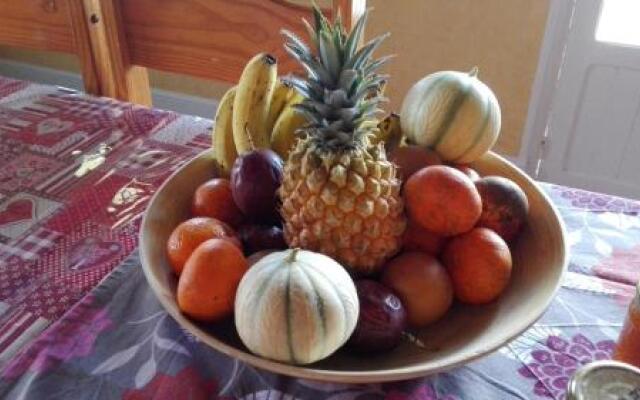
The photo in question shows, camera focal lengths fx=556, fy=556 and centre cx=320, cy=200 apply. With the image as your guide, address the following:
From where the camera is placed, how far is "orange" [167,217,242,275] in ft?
1.75

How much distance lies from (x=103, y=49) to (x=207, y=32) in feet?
0.69

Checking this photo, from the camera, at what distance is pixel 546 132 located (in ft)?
6.34

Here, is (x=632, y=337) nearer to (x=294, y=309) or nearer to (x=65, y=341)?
(x=294, y=309)

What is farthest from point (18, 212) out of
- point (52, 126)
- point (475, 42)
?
point (475, 42)

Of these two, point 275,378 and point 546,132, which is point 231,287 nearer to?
point 275,378

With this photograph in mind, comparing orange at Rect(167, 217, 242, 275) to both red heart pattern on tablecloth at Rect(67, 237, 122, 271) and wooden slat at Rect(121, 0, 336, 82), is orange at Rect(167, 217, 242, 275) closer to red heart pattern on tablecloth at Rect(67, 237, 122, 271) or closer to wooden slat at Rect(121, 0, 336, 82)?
red heart pattern on tablecloth at Rect(67, 237, 122, 271)

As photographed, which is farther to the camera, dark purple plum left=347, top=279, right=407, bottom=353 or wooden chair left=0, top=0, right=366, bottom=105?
wooden chair left=0, top=0, right=366, bottom=105

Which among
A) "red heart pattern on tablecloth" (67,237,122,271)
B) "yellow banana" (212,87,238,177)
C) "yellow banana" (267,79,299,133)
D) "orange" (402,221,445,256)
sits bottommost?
"red heart pattern on tablecloth" (67,237,122,271)

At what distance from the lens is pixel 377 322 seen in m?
0.47

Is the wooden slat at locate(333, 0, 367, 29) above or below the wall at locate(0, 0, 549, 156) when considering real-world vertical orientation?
above

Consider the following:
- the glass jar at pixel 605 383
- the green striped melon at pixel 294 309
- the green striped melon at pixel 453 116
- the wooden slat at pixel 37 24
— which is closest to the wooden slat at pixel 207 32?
the wooden slat at pixel 37 24

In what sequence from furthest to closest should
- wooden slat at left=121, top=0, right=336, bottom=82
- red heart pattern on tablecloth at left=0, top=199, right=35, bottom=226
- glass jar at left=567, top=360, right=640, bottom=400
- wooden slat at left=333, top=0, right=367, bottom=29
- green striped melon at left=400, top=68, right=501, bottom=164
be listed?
→ wooden slat at left=121, top=0, right=336, bottom=82 < wooden slat at left=333, top=0, right=367, bottom=29 < red heart pattern on tablecloth at left=0, top=199, right=35, bottom=226 < green striped melon at left=400, top=68, right=501, bottom=164 < glass jar at left=567, top=360, right=640, bottom=400

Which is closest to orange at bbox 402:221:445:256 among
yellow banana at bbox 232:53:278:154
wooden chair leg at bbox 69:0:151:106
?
yellow banana at bbox 232:53:278:154

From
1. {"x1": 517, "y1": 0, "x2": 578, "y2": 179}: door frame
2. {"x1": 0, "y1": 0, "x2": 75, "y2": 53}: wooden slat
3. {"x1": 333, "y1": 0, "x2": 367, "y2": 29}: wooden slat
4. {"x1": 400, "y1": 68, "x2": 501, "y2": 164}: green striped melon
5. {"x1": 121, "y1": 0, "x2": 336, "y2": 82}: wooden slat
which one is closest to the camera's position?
{"x1": 400, "y1": 68, "x2": 501, "y2": 164}: green striped melon
